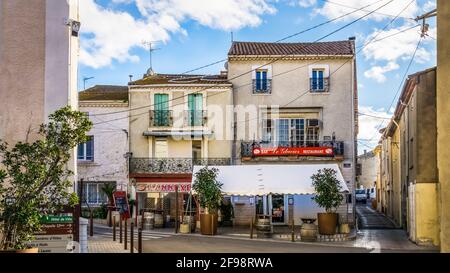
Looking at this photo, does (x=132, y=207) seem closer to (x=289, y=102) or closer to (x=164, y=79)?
(x=164, y=79)

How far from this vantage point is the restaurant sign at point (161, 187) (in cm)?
3152

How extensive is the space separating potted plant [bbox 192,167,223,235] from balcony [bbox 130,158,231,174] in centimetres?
705

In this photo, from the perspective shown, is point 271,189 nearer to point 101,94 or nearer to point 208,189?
point 208,189

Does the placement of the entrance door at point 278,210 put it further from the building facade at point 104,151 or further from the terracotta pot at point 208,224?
the building facade at point 104,151

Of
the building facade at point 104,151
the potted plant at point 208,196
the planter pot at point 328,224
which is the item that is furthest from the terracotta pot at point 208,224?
the building facade at point 104,151

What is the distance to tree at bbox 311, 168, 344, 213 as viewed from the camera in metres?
22.8

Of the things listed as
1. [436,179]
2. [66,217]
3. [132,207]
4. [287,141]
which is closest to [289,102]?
[287,141]

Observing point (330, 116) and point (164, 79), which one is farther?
point (164, 79)

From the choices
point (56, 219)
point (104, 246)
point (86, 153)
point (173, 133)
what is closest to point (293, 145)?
point (173, 133)

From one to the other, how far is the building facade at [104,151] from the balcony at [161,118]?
58.7 inches

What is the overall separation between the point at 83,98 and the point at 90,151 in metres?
3.10

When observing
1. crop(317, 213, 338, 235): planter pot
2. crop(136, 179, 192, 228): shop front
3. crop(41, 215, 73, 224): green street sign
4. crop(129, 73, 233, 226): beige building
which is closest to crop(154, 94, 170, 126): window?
crop(129, 73, 233, 226): beige building

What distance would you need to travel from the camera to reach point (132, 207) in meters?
31.0

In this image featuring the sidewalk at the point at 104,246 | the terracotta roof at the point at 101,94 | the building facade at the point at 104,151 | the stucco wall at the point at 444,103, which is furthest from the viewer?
the terracotta roof at the point at 101,94
